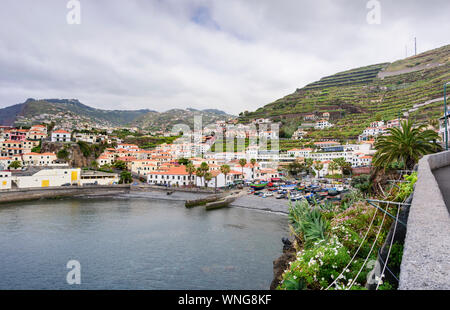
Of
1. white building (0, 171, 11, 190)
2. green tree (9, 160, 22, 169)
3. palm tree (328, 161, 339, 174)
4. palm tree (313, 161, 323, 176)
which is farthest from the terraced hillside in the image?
green tree (9, 160, 22, 169)

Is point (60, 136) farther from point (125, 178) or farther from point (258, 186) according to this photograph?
point (258, 186)

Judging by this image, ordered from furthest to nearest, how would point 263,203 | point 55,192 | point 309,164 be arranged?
point 309,164 → point 55,192 → point 263,203

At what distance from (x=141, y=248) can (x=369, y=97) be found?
109m

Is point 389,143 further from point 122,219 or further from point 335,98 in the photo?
point 335,98

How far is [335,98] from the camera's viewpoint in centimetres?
11319

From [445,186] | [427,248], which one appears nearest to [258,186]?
[445,186]

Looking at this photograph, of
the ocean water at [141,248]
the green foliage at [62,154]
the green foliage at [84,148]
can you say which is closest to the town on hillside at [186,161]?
the green foliage at [62,154]

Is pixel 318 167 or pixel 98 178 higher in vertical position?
pixel 318 167

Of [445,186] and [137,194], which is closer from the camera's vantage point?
[445,186]

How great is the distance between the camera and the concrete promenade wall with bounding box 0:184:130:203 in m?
43.3

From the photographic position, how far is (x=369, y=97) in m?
105

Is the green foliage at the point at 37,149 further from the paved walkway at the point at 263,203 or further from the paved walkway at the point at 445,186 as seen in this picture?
the paved walkway at the point at 445,186

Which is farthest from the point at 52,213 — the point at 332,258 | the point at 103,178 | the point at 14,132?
the point at 14,132

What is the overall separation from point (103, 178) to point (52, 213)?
24824 mm
